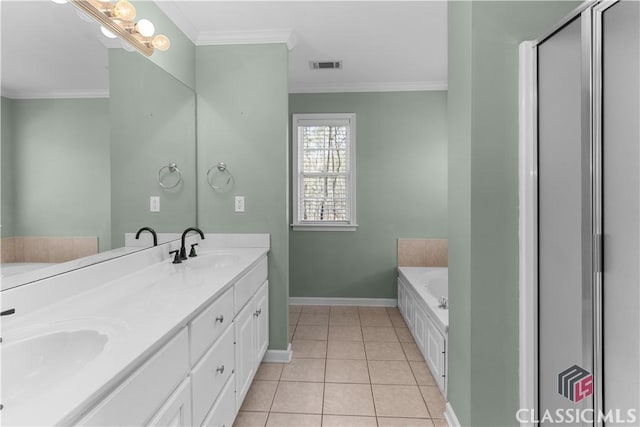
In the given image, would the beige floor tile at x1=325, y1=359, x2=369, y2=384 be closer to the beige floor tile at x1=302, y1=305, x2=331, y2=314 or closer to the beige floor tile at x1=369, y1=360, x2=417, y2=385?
the beige floor tile at x1=369, y1=360, x2=417, y2=385

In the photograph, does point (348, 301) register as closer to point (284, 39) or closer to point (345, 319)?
point (345, 319)

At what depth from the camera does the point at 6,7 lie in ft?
3.85

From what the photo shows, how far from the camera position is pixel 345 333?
126 inches

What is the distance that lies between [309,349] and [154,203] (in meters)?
1.70

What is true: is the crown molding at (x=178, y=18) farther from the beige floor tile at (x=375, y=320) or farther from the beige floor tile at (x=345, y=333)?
the beige floor tile at (x=375, y=320)

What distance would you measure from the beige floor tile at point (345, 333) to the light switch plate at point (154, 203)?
1.87 metres

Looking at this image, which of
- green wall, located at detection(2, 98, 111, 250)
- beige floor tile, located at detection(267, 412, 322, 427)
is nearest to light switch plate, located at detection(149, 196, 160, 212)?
green wall, located at detection(2, 98, 111, 250)

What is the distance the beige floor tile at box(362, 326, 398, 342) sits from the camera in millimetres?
3074

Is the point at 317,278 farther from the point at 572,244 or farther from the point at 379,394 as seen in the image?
the point at 572,244

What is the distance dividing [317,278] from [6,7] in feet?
11.2

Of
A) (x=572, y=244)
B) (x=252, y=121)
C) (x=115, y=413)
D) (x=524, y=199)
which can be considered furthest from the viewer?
(x=252, y=121)

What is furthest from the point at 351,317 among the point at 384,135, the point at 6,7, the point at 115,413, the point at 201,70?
the point at 6,7

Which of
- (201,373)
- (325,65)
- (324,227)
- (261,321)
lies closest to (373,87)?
(325,65)

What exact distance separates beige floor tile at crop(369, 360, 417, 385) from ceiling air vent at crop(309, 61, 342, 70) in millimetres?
2707
